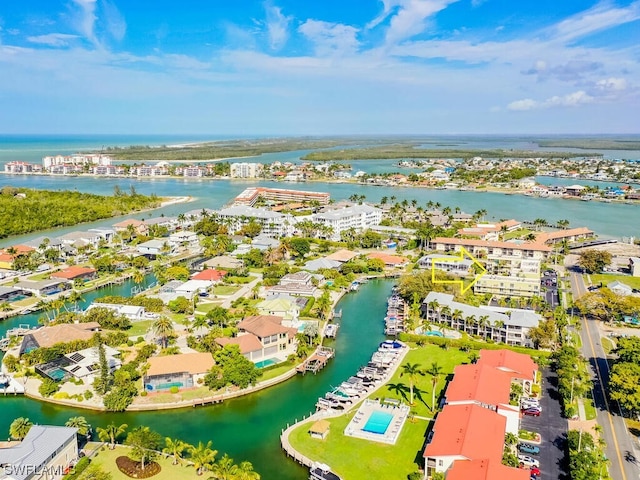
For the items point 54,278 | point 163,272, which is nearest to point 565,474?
point 163,272

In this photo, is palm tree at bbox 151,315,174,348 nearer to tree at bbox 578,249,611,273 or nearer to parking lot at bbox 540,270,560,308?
parking lot at bbox 540,270,560,308

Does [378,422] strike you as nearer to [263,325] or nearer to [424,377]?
[424,377]

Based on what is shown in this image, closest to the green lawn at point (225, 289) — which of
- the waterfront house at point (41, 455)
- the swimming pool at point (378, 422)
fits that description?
the swimming pool at point (378, 422)

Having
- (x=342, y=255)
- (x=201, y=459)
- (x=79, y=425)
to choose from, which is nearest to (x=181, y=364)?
(x=79, y=425)

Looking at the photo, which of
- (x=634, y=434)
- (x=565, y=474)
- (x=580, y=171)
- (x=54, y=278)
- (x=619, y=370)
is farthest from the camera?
(x=580, y=171)

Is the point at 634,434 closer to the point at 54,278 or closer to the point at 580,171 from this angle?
the point at 54,278
